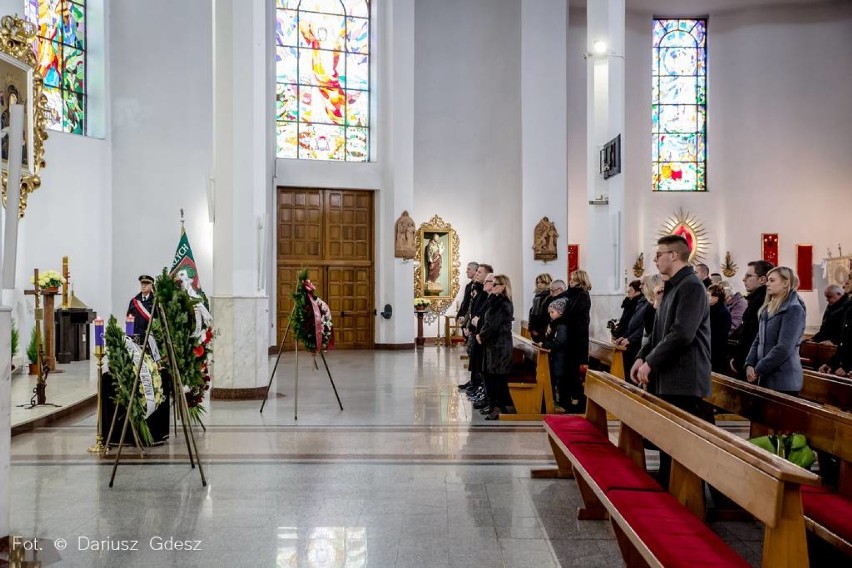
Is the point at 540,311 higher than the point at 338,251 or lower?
lower

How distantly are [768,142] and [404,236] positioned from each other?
10549 millimetres

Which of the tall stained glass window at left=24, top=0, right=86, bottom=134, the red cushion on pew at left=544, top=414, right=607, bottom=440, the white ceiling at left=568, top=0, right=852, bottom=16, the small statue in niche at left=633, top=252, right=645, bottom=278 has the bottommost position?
the red cushion on pew at left=544, top=414, right=607, bottom=440

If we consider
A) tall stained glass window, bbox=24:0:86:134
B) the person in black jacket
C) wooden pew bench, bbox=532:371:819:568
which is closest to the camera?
wooden pew bench, bbox=532:371:819:568

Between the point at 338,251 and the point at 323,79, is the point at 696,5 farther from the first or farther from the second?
the point at 338,251

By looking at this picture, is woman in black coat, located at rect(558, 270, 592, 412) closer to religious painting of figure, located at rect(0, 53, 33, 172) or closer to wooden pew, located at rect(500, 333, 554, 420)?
wooden pew, located at rect(500, 333, 554, 420)

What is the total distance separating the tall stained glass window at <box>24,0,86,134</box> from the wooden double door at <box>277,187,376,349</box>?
4501 millimetres

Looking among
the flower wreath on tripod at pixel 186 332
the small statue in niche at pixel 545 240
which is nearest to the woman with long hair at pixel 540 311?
the flower wreath on tripod at pixel 186 332

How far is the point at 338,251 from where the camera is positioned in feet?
54.5

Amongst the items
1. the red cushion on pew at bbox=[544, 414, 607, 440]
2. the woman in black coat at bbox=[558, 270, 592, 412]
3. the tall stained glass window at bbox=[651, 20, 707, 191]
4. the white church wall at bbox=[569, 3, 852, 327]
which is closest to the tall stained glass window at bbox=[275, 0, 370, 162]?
the white church wall at bbox=[569, 3, 852, 327]

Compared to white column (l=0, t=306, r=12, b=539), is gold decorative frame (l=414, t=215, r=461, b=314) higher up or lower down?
higher up

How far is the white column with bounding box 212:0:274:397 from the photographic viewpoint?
912 cm

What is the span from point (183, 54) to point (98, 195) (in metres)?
3.29

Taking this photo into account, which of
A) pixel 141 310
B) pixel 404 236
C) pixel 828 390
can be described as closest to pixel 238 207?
pixel 141 310

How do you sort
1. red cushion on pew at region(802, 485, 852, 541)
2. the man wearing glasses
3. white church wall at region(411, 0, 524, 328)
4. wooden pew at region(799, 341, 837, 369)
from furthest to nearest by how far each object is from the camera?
white church wall at region(411, 0, 524, 328) < wooden pew at region(799, 341, 837, 369) < the man wearing glasses < red cushion on pew at region(802, 485, 852, 541)
